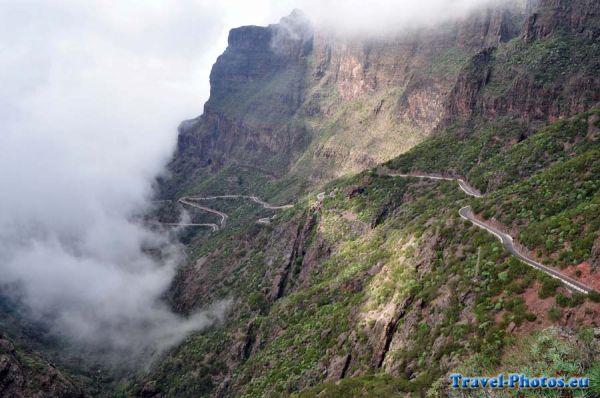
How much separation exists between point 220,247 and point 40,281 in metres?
92.8

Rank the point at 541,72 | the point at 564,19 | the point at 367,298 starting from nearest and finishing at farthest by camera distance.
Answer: the point at 367,298 < the point at 541,72 < the point at 564,19

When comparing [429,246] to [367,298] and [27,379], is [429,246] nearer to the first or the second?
[367,298]

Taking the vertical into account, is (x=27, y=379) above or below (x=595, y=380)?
above

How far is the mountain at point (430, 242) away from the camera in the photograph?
36.3m

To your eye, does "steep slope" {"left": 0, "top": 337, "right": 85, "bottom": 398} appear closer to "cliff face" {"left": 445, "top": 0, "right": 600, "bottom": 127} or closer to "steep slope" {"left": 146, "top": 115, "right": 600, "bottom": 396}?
"steep slope" {"left": 146, "top": 115, "right": 600, "bottom": 396}

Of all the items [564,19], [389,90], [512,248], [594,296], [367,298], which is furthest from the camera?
[389,90]

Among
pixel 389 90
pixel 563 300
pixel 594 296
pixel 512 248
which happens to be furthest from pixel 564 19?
pixel 594 296

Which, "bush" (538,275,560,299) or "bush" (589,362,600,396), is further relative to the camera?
"bush" (538,275,560,299)

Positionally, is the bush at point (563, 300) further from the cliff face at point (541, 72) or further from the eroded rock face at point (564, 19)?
the eroded rock face at point (564, 19)

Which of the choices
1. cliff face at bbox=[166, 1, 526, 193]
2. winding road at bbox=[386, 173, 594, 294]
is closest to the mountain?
winding road at bbox=[386, 173, 594, 294]

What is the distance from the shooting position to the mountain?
119 ft

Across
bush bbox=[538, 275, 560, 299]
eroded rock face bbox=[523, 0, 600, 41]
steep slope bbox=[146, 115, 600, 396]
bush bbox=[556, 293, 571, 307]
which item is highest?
eroded rock face bbox=[523, 0, 600, 41]

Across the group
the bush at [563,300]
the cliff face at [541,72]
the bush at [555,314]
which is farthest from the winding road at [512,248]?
the cliff face at [541,72]

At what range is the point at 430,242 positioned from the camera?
56656 mm
